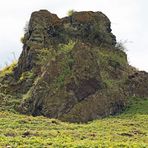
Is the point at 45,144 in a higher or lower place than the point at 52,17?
lower

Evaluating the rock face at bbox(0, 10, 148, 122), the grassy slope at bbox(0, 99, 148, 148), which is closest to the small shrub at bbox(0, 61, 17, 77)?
the rock face at bbox(0, 10, 148, 122)

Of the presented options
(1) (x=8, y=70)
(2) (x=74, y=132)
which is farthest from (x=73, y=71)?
(2) (x=74, y=132)

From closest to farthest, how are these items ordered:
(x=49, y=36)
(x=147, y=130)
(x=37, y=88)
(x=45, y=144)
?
1. (x=45, y=144)
2. (x=147, y=130)
3. (x=37, y=88)
4. (x=49, y=36)

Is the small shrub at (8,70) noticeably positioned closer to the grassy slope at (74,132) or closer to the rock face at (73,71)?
the rock face at (73,71)

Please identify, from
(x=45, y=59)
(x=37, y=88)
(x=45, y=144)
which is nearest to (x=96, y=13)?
(x=45, y=59)

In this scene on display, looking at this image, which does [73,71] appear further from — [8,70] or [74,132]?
[74,132]

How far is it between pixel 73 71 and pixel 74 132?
12582 millimetres

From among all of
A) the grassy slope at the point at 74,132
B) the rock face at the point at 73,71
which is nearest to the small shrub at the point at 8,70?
the rock face at the point at 73,71

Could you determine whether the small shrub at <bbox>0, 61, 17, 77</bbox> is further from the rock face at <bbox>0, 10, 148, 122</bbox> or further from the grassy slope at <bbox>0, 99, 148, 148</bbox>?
the grassy slope at <bbox>0, 99, 148, 148</bbox>

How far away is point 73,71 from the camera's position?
43.1 meters

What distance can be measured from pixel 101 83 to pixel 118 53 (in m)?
8.06

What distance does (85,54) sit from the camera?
4359cm

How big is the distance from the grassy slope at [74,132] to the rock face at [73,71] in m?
2.67

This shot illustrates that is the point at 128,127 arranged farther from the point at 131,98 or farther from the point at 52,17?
the point at 52,17
